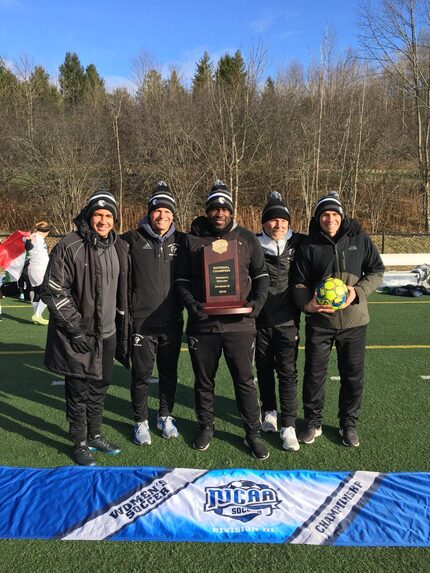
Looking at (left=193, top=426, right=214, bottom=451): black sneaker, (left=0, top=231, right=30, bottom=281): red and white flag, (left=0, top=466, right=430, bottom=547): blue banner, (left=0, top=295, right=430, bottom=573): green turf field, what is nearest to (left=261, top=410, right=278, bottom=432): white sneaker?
(left=0, top=295, right=430, bottom=573): green turf field

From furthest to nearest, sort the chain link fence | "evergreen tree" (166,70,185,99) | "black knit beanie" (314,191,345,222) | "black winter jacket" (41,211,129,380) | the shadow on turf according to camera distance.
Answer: "evergreen tree" (166,70,185,99)
the chain link fence
the shadow on turf
"black knit beanie" (314,191,345,222)
"black winter jacket" (41,211,129,380)

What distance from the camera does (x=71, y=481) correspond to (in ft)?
10.5

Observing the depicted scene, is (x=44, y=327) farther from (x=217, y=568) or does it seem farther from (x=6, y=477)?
(x=217, y=568)

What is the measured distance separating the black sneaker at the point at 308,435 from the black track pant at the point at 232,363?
0.42 m

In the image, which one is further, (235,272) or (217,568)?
(235,272)

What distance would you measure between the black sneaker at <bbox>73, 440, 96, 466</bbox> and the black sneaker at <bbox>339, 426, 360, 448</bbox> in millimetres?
2095

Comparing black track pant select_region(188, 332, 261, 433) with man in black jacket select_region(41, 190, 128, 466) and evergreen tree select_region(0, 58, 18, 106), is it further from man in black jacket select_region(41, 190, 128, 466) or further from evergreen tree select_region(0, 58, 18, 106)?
evergreen tree select_region(0, 58, 18, 106)

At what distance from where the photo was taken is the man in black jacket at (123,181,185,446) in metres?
3.67

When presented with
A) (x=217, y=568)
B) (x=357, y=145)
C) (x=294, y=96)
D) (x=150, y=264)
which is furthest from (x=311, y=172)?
(x=217, y=568)

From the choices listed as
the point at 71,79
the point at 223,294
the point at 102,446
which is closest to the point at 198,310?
the point at 223,294

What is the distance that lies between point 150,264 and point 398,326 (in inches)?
228

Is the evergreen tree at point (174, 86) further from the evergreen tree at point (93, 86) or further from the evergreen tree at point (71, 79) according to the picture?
the evergreen tree at point (71, 79)

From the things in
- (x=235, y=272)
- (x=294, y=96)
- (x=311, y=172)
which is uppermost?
(x=294, y=96)

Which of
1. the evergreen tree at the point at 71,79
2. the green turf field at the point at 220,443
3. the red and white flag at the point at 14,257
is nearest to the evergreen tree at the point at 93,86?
the evergreen tree at the point at 71,79
